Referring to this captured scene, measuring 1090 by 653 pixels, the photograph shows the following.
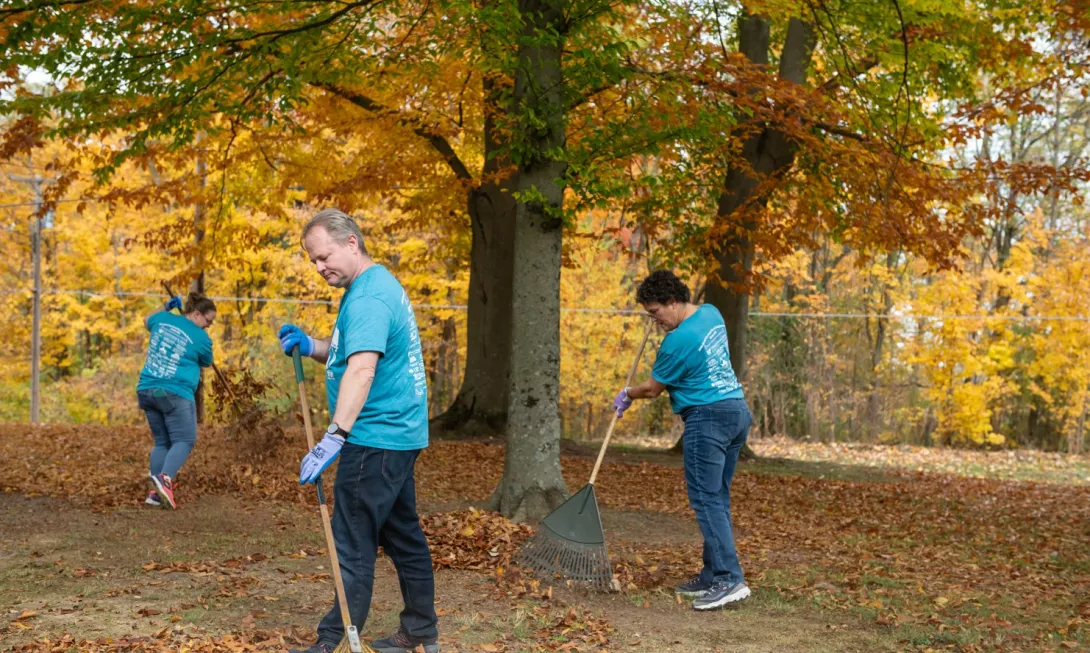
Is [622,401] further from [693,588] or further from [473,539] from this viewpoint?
[473,539]

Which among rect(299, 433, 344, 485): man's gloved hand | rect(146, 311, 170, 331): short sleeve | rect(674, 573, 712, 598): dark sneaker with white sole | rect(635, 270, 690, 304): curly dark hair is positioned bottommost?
rect(674, 573, 712, 598): dark sneaker with white sole

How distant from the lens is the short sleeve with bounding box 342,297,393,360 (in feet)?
12.2

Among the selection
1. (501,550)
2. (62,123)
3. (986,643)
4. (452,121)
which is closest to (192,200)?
(452,121)

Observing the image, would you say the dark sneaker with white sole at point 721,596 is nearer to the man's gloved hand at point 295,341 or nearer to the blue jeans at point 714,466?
the blue jeans at point 714,466

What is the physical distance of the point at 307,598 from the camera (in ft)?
17.1

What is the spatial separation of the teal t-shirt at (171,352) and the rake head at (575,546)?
333 centimetres

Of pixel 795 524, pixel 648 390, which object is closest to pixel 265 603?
pixel 648 390

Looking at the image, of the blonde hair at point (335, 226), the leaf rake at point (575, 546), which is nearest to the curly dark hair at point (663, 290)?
the leaf rake at point (575, 546)

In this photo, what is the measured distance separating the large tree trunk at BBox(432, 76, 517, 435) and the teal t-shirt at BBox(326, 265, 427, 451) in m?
10.0

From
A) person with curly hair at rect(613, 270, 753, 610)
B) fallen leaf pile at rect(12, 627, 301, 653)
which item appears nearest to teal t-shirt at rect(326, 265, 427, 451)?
fallen leaf pile at rect(12, 627, 301, 653)

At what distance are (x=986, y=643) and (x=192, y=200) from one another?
13.4 meters

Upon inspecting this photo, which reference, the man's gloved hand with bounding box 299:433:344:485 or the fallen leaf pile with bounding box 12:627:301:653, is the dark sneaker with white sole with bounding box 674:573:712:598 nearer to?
the fallen leaf pile with bounding box 12:627:301:653

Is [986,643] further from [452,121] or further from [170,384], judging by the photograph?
[452,121]

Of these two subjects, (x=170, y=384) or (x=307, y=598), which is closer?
(x=307, y=598)
